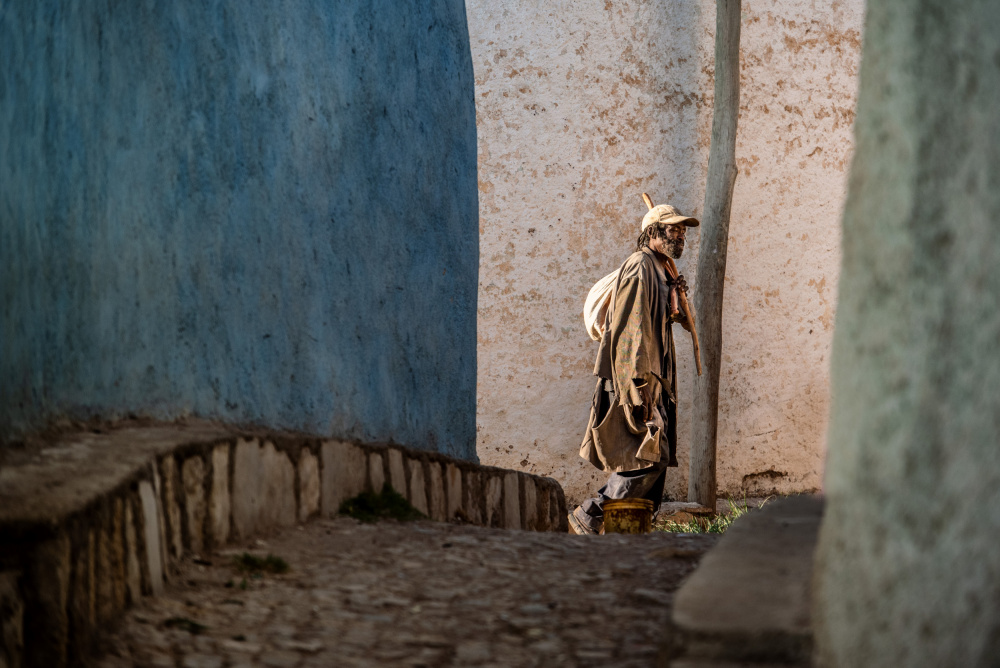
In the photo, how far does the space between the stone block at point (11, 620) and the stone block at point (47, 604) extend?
1cm

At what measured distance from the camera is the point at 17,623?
125cm

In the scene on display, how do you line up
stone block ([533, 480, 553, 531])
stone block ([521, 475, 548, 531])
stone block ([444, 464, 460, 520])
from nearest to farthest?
stone block ([444, 464, 460, 520])
stone block ([521, 475, 548, 531])
stone block ([533, 480, 553, 531])

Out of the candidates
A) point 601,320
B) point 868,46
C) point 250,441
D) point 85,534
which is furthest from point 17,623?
point 601,320

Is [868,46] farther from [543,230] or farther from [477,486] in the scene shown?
[543,230]

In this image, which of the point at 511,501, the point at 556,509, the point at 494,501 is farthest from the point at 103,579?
the point at 556,509

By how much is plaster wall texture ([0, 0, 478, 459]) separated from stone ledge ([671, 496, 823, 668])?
1102 mm

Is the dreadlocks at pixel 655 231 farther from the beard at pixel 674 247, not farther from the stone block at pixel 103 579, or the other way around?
the stone block at pixel 103 579

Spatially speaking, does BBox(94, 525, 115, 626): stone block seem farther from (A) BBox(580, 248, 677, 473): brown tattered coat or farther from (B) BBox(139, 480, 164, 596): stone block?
(A) BBox(580, 248, 677, 473): brown tattered coat

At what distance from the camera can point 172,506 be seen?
1.79 m

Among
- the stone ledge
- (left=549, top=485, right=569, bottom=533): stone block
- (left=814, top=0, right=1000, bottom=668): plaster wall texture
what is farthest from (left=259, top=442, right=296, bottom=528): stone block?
(left=549, top=485, right=569, bottom=533): stone block

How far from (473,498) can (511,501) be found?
40 centimetres

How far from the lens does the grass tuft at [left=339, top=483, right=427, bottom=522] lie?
2629mm

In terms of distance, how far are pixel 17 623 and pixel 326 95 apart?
6.19ft

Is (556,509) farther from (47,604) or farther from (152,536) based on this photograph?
(47,604)
